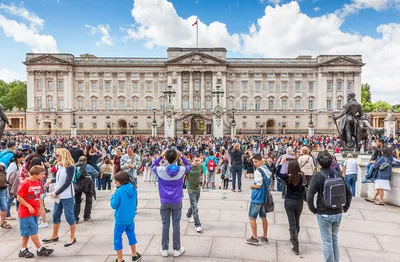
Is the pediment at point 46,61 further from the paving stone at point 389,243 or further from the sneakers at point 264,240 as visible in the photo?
the paving stone at point 389,243

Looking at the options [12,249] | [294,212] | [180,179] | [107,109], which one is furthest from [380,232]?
[107,109]

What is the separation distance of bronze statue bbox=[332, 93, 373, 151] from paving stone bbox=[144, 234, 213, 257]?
29.1 ft

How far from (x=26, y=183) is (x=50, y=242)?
5.49 ft

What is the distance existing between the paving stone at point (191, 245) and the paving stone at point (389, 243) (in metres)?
3.87

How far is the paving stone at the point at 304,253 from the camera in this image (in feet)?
18.5

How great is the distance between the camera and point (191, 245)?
248 inches

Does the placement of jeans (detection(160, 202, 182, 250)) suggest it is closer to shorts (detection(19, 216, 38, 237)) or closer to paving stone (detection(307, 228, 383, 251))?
shorts (detection(19, 216, 38, 237))

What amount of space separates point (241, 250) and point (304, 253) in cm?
130

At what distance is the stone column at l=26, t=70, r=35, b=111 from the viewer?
60875 mm

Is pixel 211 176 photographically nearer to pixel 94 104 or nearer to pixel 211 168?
pixel 211 168

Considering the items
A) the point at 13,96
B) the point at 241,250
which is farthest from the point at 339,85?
the point at 13,96

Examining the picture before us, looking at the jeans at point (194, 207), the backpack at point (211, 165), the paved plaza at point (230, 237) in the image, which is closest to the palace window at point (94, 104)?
the backpack at point (211, 165)

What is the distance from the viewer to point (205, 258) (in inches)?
224

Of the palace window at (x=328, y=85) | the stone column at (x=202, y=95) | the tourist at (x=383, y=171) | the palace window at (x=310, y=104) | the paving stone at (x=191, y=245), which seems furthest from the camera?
the palace window at (x=310, y=104)
